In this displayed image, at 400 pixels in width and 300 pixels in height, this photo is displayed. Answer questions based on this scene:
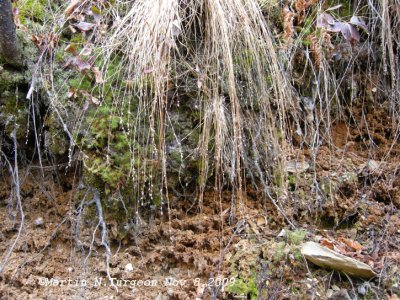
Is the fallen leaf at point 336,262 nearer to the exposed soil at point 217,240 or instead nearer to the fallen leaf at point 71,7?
the exposed soil at point 217,240

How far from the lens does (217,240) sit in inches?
72.1

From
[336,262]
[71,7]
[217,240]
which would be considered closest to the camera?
[336,262]

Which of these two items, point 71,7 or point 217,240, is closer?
point 217,240

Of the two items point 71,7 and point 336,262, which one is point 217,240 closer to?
point 336,262

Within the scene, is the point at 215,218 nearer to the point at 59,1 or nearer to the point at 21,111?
the point at 21,111

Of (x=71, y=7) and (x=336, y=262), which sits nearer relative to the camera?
(x=336, y=262)

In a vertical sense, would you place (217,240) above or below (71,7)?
below

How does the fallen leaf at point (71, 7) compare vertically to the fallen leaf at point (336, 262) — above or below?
above

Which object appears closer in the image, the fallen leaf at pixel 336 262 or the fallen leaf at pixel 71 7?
the fallen leaf at pixel 336 262

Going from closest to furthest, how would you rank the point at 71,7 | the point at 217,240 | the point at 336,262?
the point at 336,262 → the point at 217,240 → the point at 71,7

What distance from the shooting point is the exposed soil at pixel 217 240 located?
1.68 meters

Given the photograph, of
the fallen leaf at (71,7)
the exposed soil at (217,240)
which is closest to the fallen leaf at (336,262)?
the exposed soil at (217,240)

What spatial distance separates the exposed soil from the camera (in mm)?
1678

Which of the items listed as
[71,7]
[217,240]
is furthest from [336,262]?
[71,7]
